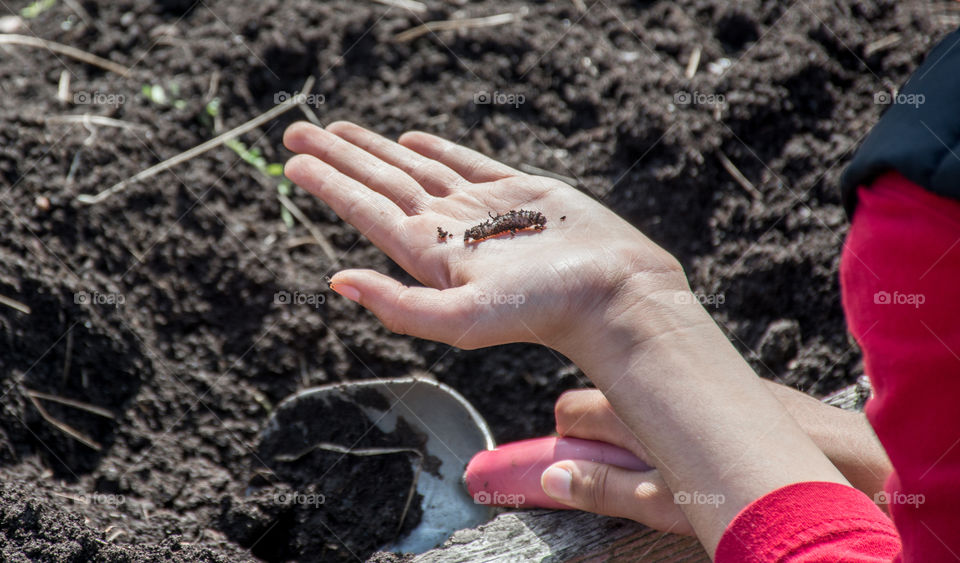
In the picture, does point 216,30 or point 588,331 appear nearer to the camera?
point 588,331

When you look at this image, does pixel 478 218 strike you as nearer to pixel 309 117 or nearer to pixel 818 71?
pixel 309 117

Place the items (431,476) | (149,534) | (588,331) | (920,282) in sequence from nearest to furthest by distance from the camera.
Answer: (920,282) → (588,331) → (149,534) → (431,476)

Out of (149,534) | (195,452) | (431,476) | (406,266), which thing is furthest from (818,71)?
(149,534)

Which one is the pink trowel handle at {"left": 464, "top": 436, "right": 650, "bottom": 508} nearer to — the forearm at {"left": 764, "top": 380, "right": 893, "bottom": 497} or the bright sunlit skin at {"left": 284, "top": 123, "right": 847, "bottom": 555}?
the bright sunlit skin at {"left": 284, "top": 123, "right": 847, "bottom": 555}

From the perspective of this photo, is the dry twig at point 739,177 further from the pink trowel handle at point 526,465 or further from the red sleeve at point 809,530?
the red sleeve at point 809,530

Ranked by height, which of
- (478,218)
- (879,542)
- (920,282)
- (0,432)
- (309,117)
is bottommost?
(0,432)

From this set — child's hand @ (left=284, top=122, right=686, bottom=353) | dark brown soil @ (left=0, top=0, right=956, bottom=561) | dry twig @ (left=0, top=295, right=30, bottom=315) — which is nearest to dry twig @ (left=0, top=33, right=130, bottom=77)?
dark brown soil @ (left=0, top=0, right=956, bottom=561)

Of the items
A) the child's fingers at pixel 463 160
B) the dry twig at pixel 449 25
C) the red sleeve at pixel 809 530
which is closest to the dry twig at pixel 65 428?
the child's fingers at pixel 463 160
